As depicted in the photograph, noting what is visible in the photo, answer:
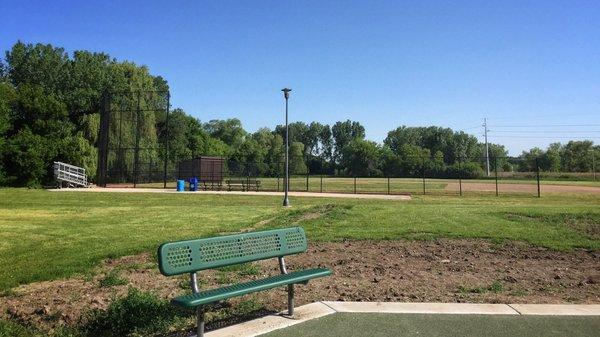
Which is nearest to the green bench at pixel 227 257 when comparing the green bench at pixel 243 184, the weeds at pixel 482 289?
the weeds at pixel 482 289

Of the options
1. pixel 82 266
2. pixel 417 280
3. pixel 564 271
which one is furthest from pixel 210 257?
pixel 564 271

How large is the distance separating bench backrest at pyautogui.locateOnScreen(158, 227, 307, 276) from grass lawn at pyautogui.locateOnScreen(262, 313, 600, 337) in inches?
32.6

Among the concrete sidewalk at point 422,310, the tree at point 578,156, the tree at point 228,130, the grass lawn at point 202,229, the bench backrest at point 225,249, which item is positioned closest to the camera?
the bench backrest at point 225,249

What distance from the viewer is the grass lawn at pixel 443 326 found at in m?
4.25

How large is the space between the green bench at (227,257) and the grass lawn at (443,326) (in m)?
0.43

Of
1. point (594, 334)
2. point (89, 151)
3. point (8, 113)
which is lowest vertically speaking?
point (594, 334)

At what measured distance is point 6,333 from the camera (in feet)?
13.8

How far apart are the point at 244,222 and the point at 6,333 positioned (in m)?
8.51

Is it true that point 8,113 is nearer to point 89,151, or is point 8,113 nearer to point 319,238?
point 89,151

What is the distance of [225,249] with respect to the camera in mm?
4688

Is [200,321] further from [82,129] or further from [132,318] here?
[82,129]

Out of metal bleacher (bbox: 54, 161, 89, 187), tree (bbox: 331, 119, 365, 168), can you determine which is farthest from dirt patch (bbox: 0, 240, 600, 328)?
tree (bbox: 331, 119, 365, 168)

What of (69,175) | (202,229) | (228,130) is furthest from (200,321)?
(228,130)

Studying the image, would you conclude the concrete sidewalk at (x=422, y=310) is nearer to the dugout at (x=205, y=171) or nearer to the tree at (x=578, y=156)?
the dugout at (x=205, y=171)
